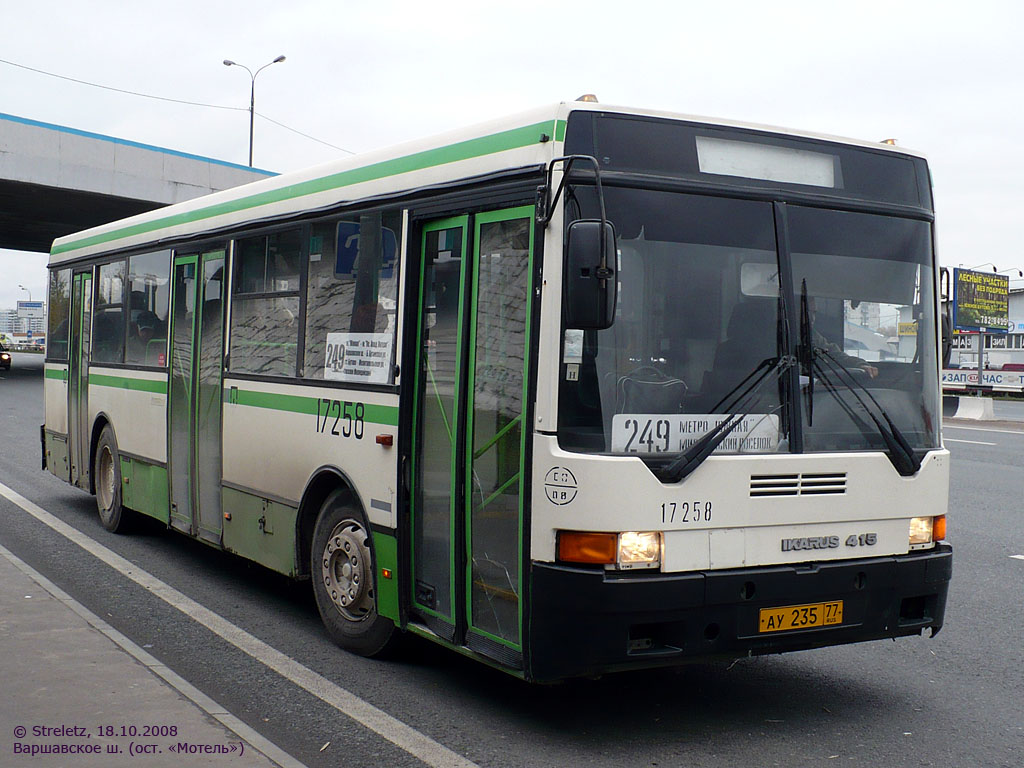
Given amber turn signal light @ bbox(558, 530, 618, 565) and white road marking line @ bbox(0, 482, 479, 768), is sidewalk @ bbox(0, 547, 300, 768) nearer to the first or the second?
white road marking line @ bbox(0, 482, 479, 768)

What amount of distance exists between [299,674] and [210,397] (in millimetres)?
2984

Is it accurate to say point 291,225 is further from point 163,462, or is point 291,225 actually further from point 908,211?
point 908,211

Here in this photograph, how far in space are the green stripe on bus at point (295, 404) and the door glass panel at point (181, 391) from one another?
36.9 inches

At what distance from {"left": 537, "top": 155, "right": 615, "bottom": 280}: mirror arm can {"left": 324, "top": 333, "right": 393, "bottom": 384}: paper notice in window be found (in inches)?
59.8

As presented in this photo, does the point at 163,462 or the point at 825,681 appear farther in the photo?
the point at 163,462

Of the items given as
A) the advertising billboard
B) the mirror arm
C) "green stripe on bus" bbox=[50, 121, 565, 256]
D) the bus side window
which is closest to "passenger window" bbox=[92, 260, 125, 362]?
"green stripe on bus" bbox=[50, 121, 565, 256]

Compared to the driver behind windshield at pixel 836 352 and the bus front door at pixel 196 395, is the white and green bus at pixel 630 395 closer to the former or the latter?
the driver behind windshield at pixel 836 352

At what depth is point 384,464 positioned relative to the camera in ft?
20.6

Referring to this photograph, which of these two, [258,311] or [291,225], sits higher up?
[291,225]

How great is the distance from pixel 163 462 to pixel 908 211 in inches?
250

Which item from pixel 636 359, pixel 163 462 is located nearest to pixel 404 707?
pixel 636 359

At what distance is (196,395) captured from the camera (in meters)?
8.92

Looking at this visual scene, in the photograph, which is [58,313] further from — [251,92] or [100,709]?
[251,92]

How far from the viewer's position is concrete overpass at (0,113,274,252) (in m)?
34.9
